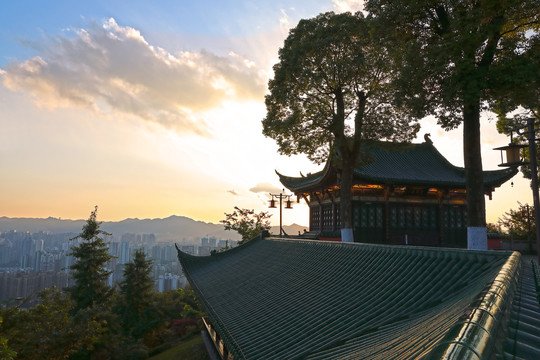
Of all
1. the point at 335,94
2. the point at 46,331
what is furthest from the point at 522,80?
the point at 46,331

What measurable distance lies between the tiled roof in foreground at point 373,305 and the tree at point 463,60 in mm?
6014

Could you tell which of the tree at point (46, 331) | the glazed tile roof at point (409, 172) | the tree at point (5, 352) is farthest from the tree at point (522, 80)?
the tree at point (46, 331)

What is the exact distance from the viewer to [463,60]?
33.0 ft

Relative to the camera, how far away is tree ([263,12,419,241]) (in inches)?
609

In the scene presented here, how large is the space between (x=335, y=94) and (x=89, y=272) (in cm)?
1974

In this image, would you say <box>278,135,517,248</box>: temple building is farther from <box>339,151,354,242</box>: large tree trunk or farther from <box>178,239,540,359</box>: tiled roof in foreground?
<box>178,239,540,359</box>: tiled roof in foreground

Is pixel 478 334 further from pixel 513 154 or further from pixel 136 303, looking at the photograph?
Result: pixel 136 303

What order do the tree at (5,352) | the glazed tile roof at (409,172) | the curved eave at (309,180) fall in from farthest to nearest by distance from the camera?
1. the glazed tile roof at (409,172)
2. the curved eave at (309,180)
3. the tree at (5,352)

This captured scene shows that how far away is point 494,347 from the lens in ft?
5.21

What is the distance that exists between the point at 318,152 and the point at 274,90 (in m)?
3.73

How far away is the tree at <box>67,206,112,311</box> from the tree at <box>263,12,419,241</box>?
1503cm

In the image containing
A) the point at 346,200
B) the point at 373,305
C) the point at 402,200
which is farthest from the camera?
the point at 402,200

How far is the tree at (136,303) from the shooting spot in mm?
26266

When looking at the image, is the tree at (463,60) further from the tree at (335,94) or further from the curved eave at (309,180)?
the curved eave at (309,180)
